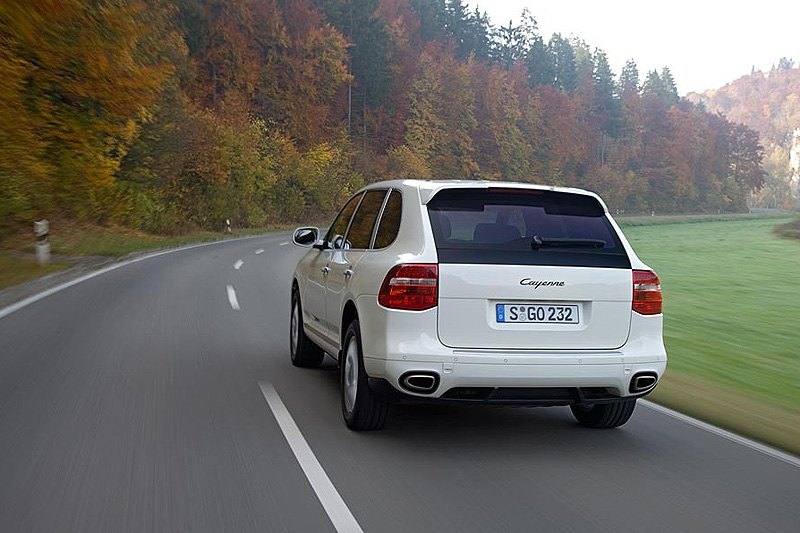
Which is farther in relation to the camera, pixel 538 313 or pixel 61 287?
pixel 61 287

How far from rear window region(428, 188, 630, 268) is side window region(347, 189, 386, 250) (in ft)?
3.10

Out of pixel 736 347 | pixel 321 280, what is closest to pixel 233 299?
pixel 321 280

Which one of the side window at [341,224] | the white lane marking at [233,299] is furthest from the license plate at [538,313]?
the white lane marking at [233,299]

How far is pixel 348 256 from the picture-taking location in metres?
6.77

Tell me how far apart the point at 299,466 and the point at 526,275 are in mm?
1825

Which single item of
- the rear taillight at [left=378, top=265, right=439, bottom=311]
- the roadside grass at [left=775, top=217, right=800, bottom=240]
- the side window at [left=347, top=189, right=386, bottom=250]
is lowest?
the roadside grass at [left=775, top=217, right=800, bottom=240]

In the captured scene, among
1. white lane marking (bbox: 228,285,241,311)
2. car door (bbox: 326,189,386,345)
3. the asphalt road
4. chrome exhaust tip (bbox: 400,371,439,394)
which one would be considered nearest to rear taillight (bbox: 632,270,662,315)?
the asphalt road

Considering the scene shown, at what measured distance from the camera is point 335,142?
2574 inches

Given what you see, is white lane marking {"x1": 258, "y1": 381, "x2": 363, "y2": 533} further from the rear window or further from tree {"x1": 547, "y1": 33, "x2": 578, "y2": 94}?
tree {"x1": 547, "y1": 33, "x2": 578, "y2": 94}

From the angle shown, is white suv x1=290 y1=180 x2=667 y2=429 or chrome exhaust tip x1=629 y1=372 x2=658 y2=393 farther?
chrome exhaust tip x1=629 y1=372 x2=658 y2=393

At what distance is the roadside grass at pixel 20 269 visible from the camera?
51.3ft

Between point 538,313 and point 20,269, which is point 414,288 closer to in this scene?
point 538,313

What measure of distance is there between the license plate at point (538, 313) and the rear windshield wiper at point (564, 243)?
1.33ft

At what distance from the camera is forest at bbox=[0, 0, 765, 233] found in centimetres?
2283
